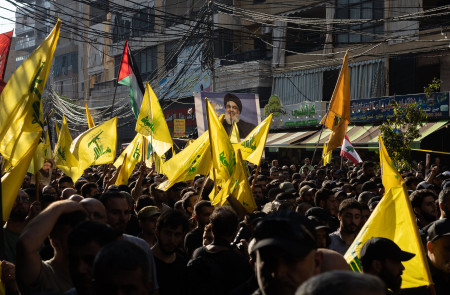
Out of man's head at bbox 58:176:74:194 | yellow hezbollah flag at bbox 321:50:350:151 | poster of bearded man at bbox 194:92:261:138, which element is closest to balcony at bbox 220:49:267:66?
poster of bearded man at bbox 194:92:261:138

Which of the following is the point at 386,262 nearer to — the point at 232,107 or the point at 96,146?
the point at 96,146

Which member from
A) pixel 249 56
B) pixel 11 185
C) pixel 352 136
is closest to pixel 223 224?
pixel 11 185

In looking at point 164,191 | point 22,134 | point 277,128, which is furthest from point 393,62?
point 22,134

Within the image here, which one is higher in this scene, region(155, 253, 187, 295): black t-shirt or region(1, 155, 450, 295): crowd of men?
region(1, 155, 450, 295): crowd of men

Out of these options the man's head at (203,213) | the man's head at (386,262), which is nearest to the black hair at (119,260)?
the man's head at (386,262)

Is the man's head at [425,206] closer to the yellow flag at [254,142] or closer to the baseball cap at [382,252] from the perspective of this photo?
the baseball cap at [382,252]

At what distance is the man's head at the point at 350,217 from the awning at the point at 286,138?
2139cm

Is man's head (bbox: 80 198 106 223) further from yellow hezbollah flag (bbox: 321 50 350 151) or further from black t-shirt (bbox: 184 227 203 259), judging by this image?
yellow hezbollah flag (bbox: 321 50 350 151)

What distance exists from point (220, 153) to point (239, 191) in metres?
0.59

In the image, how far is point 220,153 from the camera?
8781mm

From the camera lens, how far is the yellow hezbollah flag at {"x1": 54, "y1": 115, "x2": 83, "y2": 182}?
1164 centimetres

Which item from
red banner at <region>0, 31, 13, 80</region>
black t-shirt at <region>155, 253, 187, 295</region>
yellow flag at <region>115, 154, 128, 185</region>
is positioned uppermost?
red banner at <region>0, 31, 13, 80</region>

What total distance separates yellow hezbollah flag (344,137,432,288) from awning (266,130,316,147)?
888 inches

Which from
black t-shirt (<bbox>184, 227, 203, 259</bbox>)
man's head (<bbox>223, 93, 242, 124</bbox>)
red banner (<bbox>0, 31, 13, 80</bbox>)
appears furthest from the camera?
man's head (<bbox>223, 93, 242, 124</bbox>)
